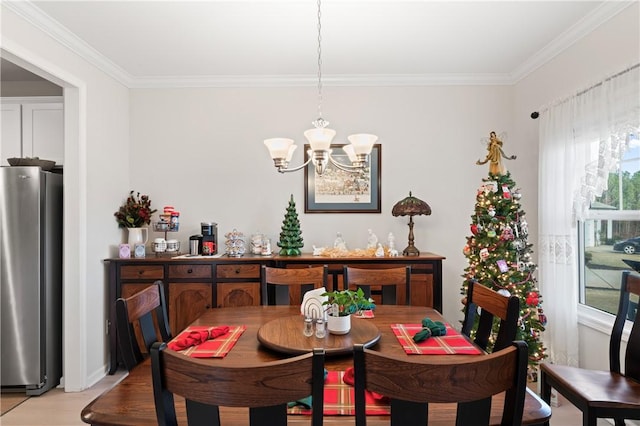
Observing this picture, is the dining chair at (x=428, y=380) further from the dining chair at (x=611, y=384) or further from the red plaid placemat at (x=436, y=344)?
the dining chair at (x=611, y=384)

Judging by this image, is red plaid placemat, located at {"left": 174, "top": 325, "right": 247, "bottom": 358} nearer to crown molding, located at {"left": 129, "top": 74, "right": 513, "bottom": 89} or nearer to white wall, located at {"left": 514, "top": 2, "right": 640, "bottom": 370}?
white wall, located at {"left": 514, "top": 2, "right": 640, "bottom": 370}

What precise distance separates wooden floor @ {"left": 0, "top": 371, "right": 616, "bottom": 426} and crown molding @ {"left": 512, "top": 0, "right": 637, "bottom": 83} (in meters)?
2.69

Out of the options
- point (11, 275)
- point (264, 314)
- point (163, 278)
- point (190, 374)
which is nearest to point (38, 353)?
point (11, 275)

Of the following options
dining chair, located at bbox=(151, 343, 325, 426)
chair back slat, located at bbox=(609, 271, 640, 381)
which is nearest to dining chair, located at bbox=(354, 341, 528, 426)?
dining chair, located at bbox=(151, 343, 325, 426)

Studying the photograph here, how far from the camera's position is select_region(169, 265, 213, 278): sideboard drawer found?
11.1 feet

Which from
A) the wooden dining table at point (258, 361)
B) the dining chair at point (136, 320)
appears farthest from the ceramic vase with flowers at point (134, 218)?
the dining chair at point (136, 320)

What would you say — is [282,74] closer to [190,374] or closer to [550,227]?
[550,227]

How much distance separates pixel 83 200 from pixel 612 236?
13.4 feet

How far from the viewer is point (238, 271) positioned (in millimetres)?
3379

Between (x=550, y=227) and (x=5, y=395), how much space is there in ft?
14.9

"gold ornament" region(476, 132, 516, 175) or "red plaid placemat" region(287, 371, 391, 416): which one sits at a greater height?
"gold ornament" region(476, 132, 516, 175)

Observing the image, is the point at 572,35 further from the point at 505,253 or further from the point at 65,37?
the point at 65,37

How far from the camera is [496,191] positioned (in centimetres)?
310

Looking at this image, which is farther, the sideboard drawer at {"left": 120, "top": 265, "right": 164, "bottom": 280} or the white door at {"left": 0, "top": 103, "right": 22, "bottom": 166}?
the white door at {"left": 0, "top": 103, "right": 22, "bottom": 166}
